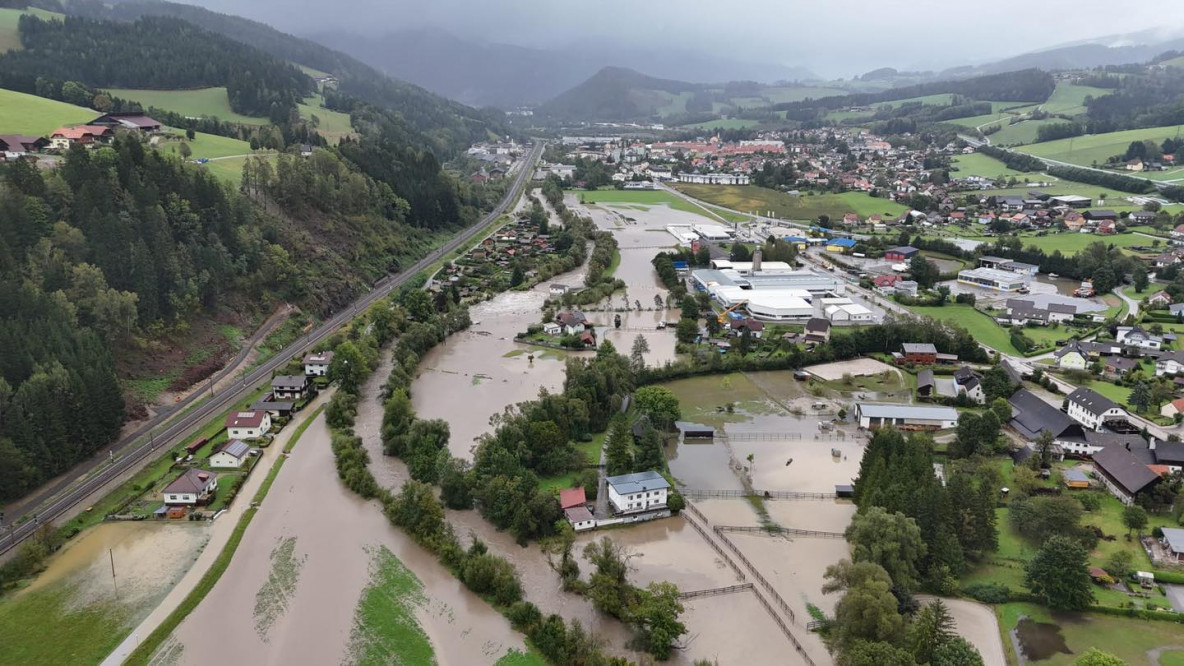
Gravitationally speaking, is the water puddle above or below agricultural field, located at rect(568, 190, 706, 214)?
below

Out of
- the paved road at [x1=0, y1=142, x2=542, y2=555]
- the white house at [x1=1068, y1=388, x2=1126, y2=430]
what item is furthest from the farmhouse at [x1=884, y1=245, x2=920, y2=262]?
the paved road at [x1=0, y1=142, x2=542, y2=555]

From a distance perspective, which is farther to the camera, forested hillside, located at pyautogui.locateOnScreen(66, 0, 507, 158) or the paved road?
forested hillside, located at pyautogui.locateOnScreen(66, 0, 507, 158)

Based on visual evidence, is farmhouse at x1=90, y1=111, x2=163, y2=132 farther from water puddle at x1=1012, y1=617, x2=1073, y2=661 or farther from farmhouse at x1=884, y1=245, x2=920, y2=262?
water puddle at x1=1012, y1=617, x2=1073, y2=661

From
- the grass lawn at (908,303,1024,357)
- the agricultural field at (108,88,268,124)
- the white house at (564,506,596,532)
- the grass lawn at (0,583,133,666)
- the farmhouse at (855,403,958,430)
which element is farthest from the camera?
the agricultural field at (108,88,268,124)

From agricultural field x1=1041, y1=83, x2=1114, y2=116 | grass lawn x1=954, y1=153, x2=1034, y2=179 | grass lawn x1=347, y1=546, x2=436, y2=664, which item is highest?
agricultural field x1=1041, y1=83, x2=1114, y2=116

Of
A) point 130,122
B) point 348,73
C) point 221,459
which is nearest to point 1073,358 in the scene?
point 221,459

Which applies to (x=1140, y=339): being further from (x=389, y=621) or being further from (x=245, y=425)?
(x=245, y=425)

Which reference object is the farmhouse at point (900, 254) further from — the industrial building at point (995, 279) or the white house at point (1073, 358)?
the white house at point (1073, 358)
